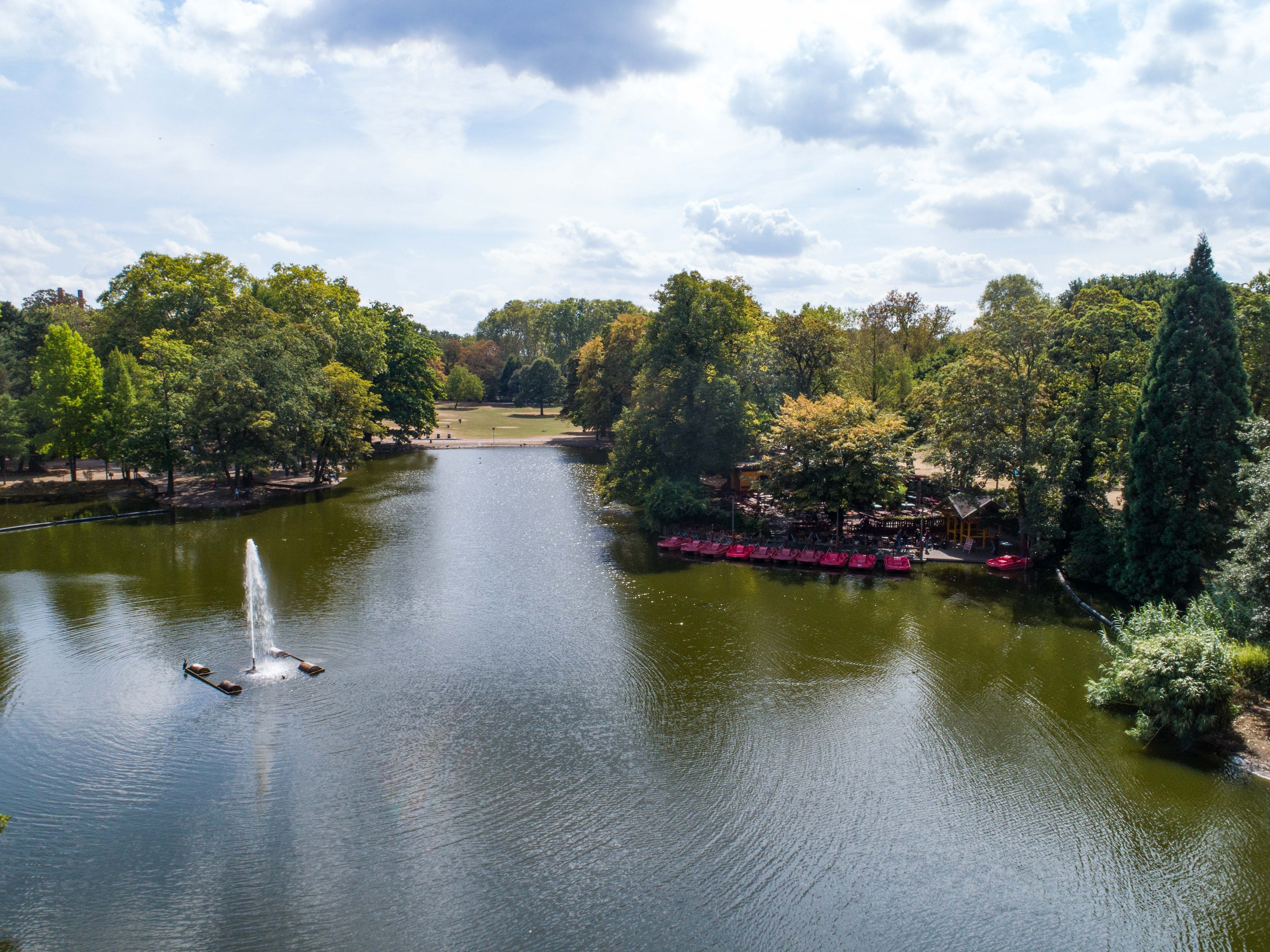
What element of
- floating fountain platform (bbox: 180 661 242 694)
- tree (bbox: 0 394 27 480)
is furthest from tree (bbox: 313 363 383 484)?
floating fountain platform (bbox: 180 661 242 694)

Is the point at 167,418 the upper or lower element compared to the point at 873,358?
lower

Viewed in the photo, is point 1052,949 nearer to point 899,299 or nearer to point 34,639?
point 34,639

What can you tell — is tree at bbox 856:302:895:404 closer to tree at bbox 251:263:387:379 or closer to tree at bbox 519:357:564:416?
tree at bbox 251:263:387:379

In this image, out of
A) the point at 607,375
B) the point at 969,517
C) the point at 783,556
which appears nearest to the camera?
the point at 783,556

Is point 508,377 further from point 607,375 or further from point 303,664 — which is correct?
point 303,664

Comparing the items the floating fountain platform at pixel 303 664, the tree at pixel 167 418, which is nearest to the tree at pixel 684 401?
the floating fountain platform at pixel 303 664

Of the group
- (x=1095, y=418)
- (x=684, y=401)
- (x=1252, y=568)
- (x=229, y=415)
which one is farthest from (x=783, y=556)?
(x=229, y=415)
